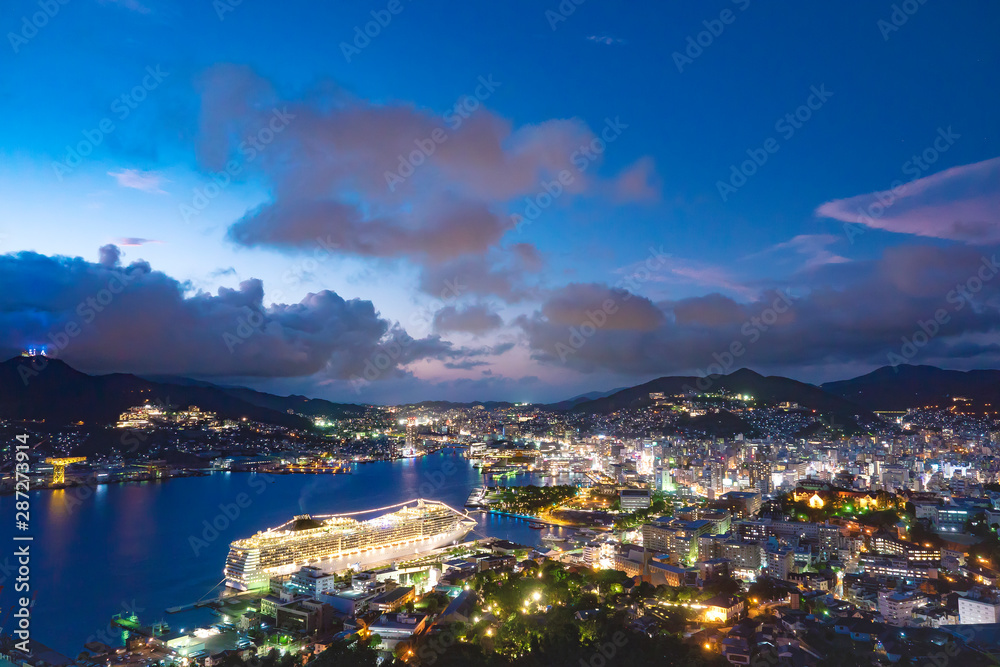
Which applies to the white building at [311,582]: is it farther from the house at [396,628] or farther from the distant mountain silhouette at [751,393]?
the distant mountain silhouette at [751,393]

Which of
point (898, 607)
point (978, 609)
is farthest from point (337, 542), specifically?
point (978, 609)

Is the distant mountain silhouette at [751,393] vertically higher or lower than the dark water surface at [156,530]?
higher

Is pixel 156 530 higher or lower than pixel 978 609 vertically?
lower

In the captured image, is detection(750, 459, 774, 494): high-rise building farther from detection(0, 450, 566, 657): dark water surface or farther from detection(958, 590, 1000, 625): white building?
detection(958, 590, 1000, 625): white building

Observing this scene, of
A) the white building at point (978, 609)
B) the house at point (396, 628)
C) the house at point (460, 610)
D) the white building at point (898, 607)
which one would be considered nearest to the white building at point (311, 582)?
the house at point (396, 628)

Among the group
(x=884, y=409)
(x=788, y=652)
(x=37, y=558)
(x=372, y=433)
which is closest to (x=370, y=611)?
(x=788, y=652)

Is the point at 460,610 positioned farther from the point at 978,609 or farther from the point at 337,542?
the point at 978,609
